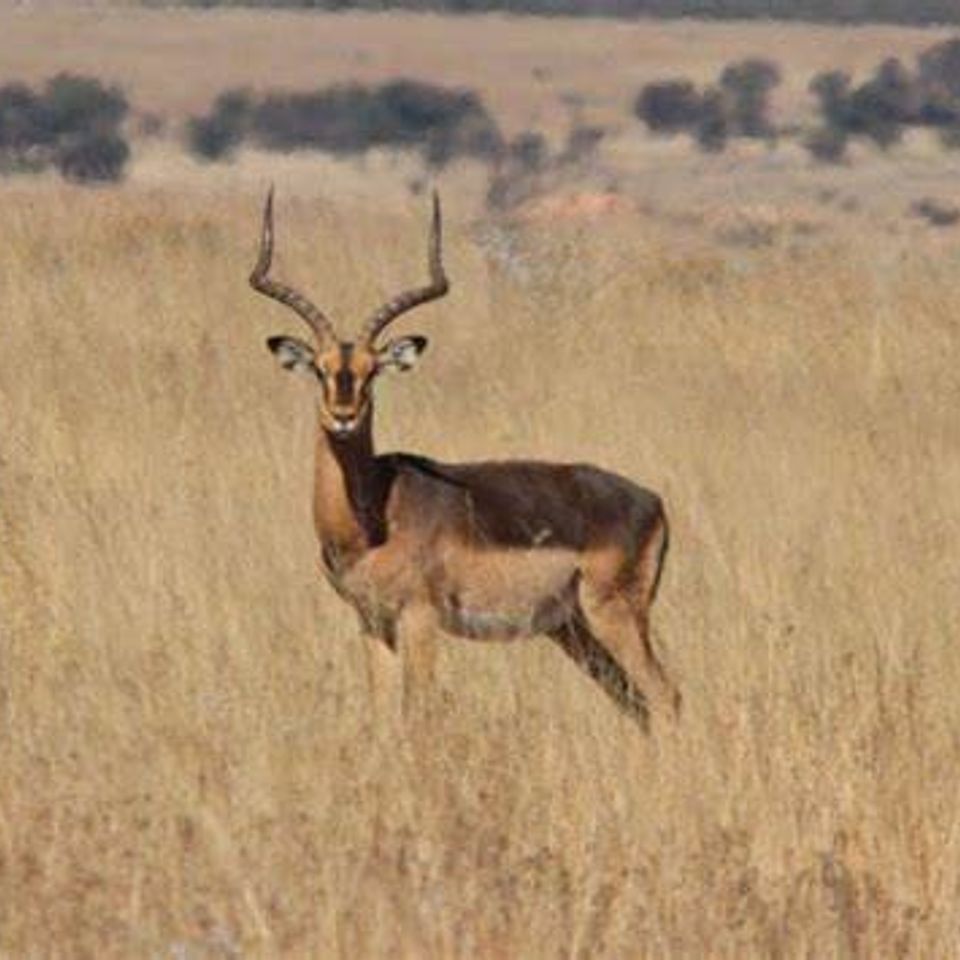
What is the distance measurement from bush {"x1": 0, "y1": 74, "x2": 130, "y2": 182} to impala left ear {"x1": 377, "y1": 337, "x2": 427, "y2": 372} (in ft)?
122

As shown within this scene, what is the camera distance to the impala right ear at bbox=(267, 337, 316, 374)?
9695 mm

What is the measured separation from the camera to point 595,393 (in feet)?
45.6

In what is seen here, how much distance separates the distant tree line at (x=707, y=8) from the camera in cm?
8588

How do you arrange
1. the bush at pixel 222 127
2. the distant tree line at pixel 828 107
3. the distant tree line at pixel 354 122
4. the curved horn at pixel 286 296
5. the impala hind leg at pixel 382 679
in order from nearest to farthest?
the impala hind leg at pixel 382 679 < the curved horn at pixel 286 296 < the bush at pixel 222 127 < the distant tree line at pixel 354 122 < the distant tree line at pixel 828 107

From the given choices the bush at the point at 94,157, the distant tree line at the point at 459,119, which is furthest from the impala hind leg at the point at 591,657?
the distant tree line at the point at 459,119

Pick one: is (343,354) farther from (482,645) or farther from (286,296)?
(482,645)

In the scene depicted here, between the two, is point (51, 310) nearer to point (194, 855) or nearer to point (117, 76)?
point (194, 855)

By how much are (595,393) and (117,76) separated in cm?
5384

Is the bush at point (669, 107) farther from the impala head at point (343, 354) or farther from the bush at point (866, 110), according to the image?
the impala head at point (343, 354)

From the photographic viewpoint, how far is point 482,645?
30.5 ft

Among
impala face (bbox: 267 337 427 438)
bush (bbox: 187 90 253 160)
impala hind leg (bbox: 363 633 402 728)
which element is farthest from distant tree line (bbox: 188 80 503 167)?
impala hind leg (bbox: 363 633 402 728)

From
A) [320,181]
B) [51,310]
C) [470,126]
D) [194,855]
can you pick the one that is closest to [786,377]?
[51,310]

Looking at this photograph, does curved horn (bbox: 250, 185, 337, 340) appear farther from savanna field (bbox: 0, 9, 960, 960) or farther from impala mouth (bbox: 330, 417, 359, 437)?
savanna field (bbox: 0, 9, 960, 960)

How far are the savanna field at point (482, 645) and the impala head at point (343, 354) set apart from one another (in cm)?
57
